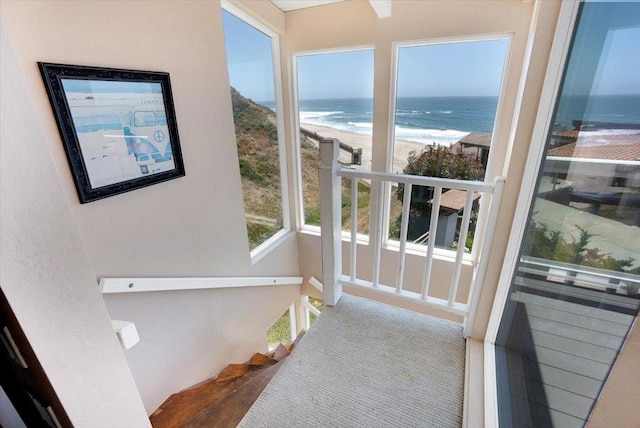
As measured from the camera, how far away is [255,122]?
110 inches

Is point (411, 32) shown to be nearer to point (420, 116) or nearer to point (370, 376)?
point (420, 116)

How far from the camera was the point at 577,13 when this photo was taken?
0.96 meters

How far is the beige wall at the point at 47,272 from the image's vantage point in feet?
1.37

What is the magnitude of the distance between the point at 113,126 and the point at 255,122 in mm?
1499

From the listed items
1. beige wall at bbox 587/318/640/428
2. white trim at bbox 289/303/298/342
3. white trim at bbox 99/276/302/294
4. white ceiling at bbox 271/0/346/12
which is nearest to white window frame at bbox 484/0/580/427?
beige wall at bbox 587/318/640/428

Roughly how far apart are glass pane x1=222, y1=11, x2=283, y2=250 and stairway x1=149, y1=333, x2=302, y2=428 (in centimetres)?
131

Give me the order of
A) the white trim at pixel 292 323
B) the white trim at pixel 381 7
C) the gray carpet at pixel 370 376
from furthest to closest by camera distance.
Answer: the white trim at pixel 292 323
the white trim at pixel 381 7
the gray carpet at pixel 370 376

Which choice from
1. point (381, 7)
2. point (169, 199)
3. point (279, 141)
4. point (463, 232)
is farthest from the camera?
point (279, 141)

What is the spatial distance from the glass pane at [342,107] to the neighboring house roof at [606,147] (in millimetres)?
1983

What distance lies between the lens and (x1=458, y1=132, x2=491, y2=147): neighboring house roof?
258cm

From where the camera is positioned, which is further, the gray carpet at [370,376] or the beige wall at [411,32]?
the beige wall at [411,32]

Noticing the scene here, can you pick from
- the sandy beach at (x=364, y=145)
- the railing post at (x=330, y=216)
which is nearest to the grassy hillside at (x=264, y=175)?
the sandy beach at (x=364, y=145)

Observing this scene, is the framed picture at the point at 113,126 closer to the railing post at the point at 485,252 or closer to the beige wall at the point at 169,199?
the beige wall at the point at 169,199

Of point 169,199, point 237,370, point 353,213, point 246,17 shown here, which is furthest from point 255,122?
point 237,370
